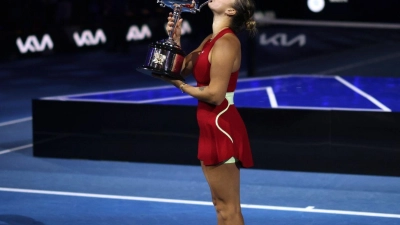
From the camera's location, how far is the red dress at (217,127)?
4461 mm

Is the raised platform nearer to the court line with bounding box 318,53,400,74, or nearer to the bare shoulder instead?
the bare shoulder

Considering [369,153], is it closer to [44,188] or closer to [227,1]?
[44,188]

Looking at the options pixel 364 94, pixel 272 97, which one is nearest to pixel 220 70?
pixel 272 97

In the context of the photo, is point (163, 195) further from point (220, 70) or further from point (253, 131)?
point (220, 70)

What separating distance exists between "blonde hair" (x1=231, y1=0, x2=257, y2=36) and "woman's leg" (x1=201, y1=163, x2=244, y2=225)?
2.41ft

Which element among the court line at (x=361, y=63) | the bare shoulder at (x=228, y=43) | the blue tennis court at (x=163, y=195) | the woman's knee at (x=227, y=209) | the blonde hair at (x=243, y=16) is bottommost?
the court line at (x=361, y=63)

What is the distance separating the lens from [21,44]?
1714 centimetres

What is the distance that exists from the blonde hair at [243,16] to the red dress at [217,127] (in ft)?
0.20

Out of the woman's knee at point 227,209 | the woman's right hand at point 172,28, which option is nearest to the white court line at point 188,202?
the woman's knee at point 227,209

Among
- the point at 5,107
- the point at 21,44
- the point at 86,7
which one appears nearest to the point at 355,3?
the point at 86,7

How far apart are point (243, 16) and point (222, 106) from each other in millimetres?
488

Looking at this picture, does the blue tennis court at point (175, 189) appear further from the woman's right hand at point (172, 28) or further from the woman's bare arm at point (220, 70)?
the woman's bare arm at point (220, 70)

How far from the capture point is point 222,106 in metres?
4.50

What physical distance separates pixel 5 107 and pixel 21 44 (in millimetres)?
5599
